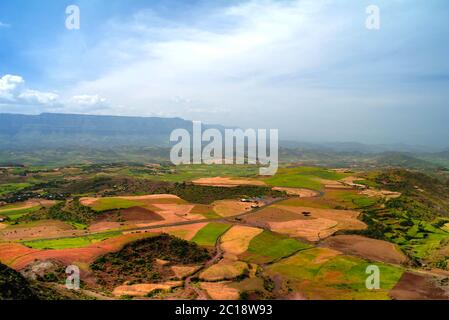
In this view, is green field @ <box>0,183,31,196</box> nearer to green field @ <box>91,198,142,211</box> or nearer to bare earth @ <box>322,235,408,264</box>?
green field @ <box>91,198,142,211</box>

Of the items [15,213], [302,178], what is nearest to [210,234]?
[15,213]

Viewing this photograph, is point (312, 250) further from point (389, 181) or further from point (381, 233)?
point (389, 181)

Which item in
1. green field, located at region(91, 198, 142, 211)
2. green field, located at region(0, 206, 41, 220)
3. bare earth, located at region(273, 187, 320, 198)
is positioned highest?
green field, located at region(91, 198, 142, 211)

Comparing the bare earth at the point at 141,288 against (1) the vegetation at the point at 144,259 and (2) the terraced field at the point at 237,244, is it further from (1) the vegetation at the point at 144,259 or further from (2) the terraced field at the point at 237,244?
(1) the vegetation at the point at 144,259

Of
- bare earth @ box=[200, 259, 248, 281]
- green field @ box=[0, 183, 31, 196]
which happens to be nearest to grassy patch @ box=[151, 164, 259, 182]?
green field @ box=[0, 183, 31, 196]
